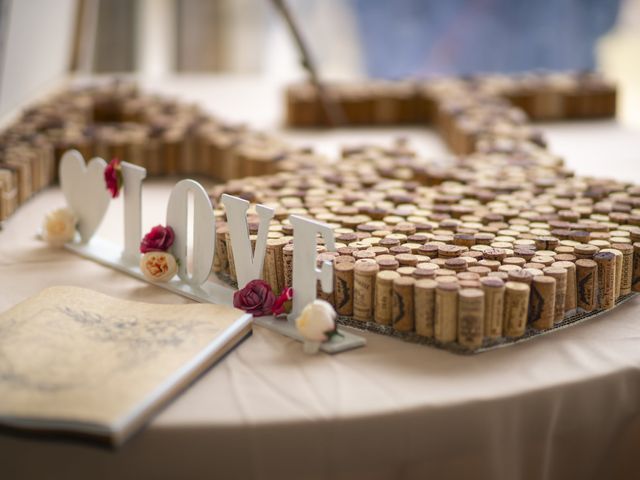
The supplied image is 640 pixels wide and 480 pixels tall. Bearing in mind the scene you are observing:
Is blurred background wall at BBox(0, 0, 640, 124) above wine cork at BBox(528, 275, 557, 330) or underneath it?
above

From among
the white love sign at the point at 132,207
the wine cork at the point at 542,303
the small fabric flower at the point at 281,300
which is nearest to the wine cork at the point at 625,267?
the wine cork at the point at 542,303

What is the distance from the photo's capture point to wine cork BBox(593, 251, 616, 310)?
1468mm

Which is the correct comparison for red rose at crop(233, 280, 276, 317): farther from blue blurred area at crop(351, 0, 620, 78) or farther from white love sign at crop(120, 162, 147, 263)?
→ blue blurred area at crop(351, 0, 620, 78)

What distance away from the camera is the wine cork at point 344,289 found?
140 cm

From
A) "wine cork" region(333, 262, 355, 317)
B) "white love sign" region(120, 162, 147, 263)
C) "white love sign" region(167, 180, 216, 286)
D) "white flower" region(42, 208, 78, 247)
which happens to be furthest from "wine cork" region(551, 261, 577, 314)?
"white flower" region(42, 208, 78, 247)

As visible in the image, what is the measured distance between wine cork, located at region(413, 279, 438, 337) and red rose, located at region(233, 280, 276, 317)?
0.24 m

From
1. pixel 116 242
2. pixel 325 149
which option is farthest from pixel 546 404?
pixel 325 149

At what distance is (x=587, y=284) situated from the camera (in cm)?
145

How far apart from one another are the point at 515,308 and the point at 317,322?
316mm

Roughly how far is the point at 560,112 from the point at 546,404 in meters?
2.49

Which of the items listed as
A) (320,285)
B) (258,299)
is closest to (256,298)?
(258,299)

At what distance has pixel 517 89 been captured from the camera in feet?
11.4

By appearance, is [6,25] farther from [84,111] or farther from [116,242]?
[116,242]

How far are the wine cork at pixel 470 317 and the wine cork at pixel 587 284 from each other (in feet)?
0.80
